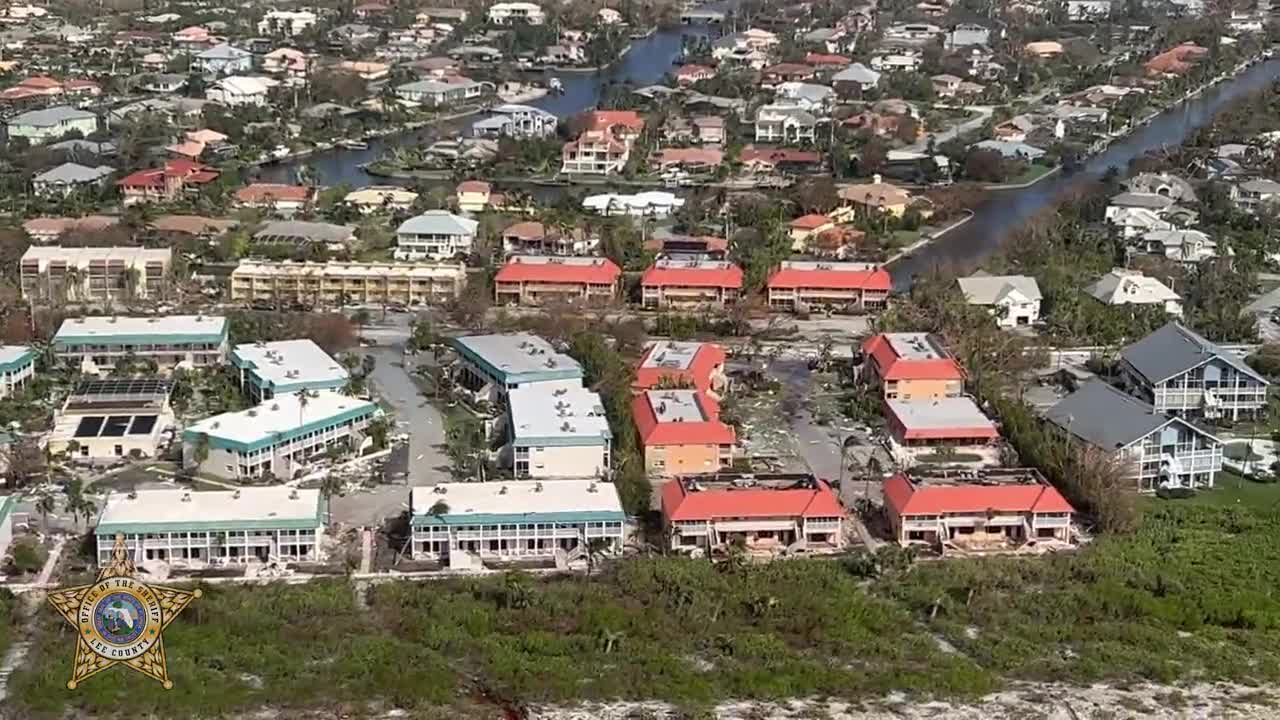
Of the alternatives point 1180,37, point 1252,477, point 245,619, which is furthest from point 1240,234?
point 1180,37

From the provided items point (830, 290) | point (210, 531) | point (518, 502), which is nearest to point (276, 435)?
point (210, 531)

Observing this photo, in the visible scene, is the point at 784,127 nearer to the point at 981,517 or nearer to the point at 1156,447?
the point at 1156,447

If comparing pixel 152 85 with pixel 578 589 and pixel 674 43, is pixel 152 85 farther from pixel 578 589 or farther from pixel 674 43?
pixel 578 589

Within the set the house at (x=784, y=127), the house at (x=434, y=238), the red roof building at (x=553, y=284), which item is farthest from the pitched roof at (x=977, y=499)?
the house at (x=784, y=127)

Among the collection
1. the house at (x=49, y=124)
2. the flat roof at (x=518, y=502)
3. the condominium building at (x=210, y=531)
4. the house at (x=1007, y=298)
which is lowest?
the condominium building at (x=210, y=531)

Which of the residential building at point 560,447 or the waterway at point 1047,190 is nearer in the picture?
the residential building at point 560,447

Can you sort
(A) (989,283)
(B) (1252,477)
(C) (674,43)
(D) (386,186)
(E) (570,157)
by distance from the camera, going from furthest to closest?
(C) (674,43), (E) (570,157), (D) (386,186), (A) (989,283), (B) (1252,477)

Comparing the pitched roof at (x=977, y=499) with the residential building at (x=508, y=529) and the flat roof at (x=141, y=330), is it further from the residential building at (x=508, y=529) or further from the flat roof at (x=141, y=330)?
the flat roof at (x=141, y=330)
